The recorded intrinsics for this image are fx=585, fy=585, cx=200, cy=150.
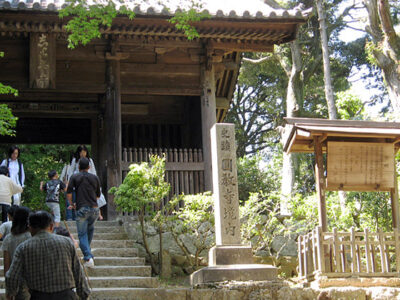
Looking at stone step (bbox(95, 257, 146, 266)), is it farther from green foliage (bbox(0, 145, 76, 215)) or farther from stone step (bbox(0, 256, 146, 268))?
green foliage (bbox(0, 145, 76, 215))

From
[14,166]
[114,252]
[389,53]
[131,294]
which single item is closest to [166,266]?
[114,252]

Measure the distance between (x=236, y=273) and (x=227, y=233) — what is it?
832mm

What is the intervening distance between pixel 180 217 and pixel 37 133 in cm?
785

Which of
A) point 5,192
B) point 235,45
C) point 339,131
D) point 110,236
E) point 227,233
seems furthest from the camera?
point 235,45

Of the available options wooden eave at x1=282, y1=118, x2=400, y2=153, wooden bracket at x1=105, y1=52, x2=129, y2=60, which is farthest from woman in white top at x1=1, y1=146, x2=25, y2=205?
wooden eave at x1=282, y1=118, x2=400, y2=153

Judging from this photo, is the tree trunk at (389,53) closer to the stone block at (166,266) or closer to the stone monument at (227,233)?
the stone monument at (227,233)

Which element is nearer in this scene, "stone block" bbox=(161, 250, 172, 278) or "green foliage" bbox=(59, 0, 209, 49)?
"green foliage" bbox=(59, 0, 209, 49)

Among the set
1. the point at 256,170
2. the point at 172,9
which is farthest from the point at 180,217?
the point at 256,170

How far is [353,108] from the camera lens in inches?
680

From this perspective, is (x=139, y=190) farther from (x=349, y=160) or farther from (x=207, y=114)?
(x=349, y=160)

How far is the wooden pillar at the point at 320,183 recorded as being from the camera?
380 inches

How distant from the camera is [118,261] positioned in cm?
960

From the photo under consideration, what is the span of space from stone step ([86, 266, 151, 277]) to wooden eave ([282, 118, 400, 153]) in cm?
346

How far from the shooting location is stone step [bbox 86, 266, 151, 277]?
9047mm
